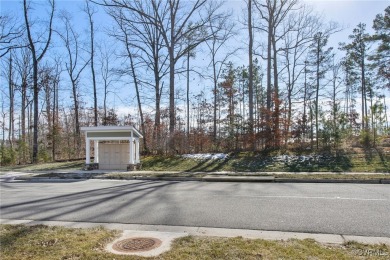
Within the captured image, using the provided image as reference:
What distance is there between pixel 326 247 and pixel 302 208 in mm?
2969

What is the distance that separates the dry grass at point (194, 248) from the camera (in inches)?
161

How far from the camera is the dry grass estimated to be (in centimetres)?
408

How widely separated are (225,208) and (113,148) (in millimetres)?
13686

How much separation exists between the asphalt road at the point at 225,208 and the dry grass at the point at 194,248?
3.91 feet

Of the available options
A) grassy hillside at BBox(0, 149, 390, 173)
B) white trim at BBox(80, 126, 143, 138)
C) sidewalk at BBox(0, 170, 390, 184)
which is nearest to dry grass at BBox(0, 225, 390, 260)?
sidewalk at BBox(0, 170, 390, 184)

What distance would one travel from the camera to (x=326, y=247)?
4.48 metres

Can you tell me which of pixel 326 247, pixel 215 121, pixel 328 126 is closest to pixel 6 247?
pixel 326 247

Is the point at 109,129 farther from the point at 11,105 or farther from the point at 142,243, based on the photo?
the point at 11,105

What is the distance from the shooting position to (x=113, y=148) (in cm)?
2000

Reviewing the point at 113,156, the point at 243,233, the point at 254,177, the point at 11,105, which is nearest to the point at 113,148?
the point at 113,156

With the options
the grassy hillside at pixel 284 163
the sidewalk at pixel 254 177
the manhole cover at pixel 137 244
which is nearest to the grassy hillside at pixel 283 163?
the grassy hillside at pixel 284 163

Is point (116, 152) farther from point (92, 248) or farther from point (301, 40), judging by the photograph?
point (301, 40)

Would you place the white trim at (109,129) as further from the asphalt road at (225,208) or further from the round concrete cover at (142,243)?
the round concrete cover at (142,243)

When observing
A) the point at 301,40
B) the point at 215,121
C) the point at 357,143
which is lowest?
the point at 357,143
